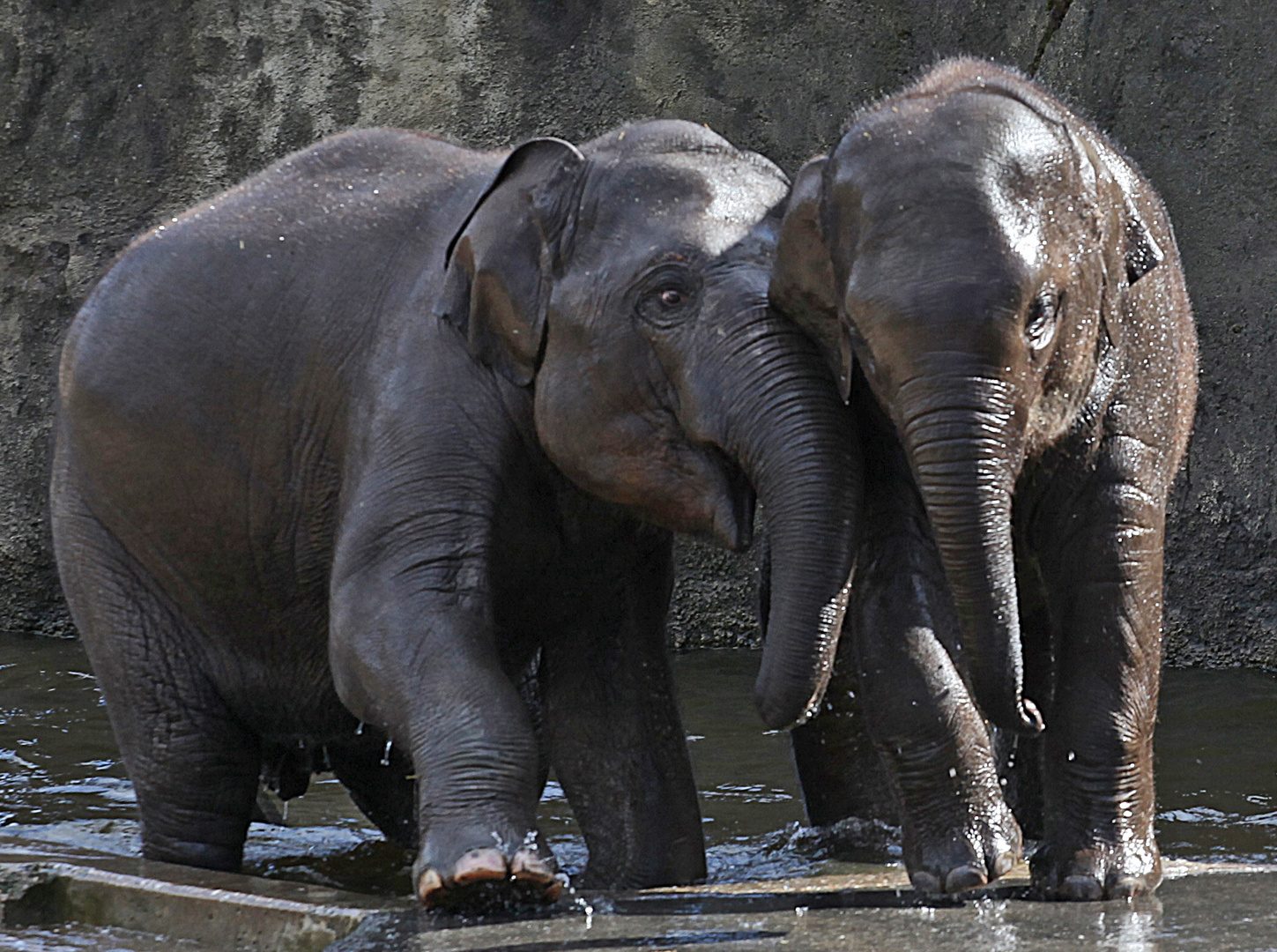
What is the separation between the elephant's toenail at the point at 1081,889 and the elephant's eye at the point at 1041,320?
1.16m

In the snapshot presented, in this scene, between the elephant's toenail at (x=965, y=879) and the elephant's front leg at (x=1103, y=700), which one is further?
the elephant's front leg at (x=1103, y=700)

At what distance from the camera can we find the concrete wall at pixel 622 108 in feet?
29.8

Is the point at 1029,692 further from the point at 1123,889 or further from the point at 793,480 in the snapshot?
the point at 793,480

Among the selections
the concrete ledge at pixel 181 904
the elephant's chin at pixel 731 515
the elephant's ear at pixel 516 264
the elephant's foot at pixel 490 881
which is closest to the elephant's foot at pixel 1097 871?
the elephant's chin at pixel 731 515

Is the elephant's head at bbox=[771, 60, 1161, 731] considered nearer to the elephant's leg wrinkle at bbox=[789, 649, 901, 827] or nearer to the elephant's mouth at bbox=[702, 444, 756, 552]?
the elephant's mouth at bbox=[702, 444, 756, 552]

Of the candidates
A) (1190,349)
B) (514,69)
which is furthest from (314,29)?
(1190,349)

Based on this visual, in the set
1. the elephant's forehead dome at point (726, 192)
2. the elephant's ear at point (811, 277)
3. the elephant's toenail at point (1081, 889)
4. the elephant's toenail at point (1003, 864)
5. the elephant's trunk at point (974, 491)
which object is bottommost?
the elephant's toenail at point (1081, 889)

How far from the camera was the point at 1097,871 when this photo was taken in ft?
15.6

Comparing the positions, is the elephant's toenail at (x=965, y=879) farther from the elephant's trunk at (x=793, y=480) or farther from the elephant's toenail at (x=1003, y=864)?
the elephant's trunk at (x=793, y=480)

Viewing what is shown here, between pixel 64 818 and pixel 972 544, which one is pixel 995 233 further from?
pixel 64 818

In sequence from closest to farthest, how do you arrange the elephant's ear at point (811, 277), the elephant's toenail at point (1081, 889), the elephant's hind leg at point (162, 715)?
the elephant's ear at point (811, 277) → the elephant's toenail at point (1081, 889) → the elephant's hind leg at point (162, 715)

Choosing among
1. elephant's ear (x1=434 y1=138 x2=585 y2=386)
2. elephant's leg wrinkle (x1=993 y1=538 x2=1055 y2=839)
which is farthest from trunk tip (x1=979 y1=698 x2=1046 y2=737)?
elephant's ear (x1=434 y1=138 x2=585 y2=386)

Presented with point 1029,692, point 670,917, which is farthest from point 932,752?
point 1029,692

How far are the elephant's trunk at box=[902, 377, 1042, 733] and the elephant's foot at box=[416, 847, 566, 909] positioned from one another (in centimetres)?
102
